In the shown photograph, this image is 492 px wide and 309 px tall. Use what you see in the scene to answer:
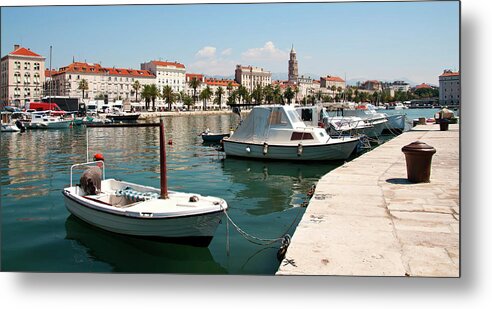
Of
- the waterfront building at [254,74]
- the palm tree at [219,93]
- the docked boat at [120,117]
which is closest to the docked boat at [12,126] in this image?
the docked boat at [120,117]

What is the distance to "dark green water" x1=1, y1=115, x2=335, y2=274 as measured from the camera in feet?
20.8

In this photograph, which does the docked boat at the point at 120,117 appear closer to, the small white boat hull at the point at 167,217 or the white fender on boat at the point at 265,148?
the white fender on boat at the point at 265,148

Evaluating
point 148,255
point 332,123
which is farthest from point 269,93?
point 148,255

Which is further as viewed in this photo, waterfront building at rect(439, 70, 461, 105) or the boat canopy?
the boat canopy

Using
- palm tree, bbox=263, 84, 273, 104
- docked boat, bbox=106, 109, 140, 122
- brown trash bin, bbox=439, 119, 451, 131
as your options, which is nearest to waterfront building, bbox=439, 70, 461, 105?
brown trash bin, bbox=439, 119, 451, 131

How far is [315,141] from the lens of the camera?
16.9 meters

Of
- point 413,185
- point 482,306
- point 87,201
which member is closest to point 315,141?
point 413,185

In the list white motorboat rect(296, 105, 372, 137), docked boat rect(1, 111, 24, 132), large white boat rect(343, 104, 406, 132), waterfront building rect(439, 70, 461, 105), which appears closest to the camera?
waterfront building rect(439, 70, 461, 105)

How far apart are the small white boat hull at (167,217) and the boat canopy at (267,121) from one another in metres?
10.5

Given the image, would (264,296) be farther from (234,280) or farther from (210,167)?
(210,167)

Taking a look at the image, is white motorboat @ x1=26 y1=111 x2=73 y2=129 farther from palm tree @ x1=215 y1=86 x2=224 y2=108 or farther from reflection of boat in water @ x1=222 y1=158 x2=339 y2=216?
palm tree @ x1=215 y1=86 x2=224 y2=108

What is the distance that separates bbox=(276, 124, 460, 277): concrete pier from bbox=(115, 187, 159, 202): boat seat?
2.57 m

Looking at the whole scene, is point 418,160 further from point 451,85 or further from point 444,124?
point 444,124

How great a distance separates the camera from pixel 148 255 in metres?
6.66
